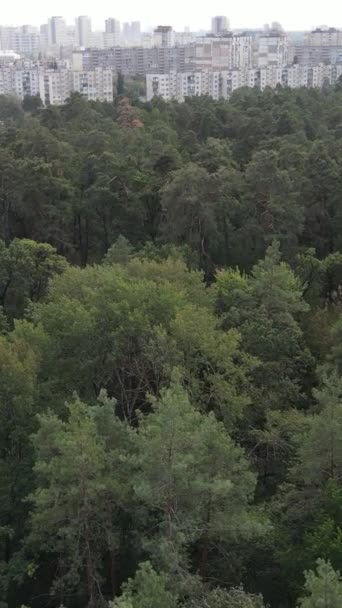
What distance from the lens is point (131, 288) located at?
58.1ft

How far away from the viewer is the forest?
11766 millimetres

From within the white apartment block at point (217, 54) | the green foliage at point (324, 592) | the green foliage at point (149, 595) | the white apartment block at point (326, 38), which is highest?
the white apartment block at point (326, 38)

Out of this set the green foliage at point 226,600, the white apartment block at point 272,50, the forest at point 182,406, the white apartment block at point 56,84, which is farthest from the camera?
the white apartment block at point 272,50

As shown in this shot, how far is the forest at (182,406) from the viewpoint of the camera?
11766 mm

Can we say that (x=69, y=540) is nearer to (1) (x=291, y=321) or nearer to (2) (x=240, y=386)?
(2) (x=240, y=386)

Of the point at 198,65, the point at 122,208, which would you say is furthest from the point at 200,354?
the point at 198,65

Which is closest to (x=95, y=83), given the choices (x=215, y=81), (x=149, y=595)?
(x=215, y=81)

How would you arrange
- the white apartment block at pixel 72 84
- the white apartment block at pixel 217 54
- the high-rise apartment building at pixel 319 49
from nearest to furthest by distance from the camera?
the white apartment block at pixel 72 84 < the white apartment block at pixel 217 54 < the high-rise apartment building at pixel 319 49

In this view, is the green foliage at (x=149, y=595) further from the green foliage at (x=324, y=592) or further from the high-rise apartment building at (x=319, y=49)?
the high-rise apartment building at (x=319, y=49)

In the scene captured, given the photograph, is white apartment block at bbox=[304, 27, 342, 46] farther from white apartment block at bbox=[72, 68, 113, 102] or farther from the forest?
the forest

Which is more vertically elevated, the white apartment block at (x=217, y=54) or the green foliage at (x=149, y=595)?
the white apartment block at (x=217, y=54)

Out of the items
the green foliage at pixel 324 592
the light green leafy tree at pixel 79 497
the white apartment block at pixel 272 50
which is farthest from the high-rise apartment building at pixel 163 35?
the green foliage at pixel 324 592

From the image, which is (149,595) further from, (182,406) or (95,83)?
(95,83)

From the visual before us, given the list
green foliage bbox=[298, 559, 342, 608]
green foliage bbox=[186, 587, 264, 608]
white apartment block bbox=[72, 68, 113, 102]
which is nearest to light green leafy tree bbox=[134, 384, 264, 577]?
green foliage bbox=[186, 587, 264, 608]
